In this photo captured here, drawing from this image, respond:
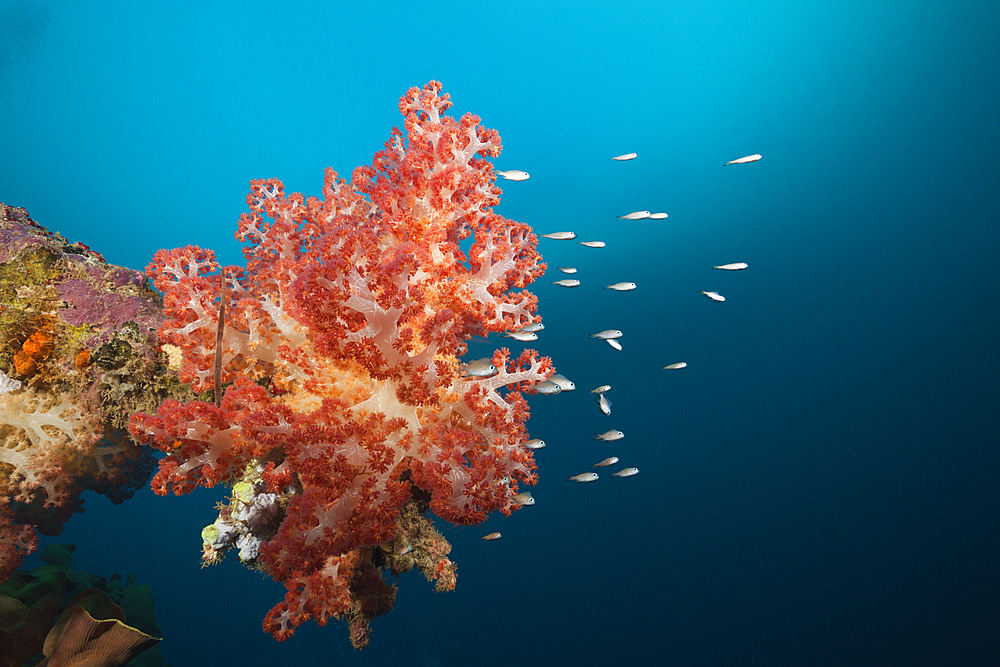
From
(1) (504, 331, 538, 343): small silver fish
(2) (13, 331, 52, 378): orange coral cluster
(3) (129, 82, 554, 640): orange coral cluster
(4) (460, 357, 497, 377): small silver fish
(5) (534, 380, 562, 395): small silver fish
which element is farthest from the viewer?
(1) (504, 331, 538, 343): small silver fish

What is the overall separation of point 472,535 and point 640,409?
1168 centimetres

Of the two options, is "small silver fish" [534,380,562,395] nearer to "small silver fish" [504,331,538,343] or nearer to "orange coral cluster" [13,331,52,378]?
"small silver fish" [504,331,538,343]

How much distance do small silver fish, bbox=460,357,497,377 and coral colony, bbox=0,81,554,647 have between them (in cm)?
6

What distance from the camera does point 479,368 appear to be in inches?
112

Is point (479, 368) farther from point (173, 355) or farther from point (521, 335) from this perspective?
point (173, 355)

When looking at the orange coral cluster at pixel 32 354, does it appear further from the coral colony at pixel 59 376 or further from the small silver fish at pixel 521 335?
the small silver fish at pixel 521 335

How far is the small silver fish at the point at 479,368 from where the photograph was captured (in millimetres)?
2788

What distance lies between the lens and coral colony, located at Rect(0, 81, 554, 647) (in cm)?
224

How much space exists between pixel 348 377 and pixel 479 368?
34.5 inches

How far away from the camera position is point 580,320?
2036cm

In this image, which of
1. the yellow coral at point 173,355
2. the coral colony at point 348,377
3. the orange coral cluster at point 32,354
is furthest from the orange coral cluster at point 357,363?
the orange coral cluster at point 32,354

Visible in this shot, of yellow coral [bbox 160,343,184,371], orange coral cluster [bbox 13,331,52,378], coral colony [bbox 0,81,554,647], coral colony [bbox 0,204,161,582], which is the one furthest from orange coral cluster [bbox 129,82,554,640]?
orange coral cluster [bbox 13,331,52,378]

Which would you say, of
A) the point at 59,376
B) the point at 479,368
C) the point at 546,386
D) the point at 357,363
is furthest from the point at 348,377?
the point at 59,376

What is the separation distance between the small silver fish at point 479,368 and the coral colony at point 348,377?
6 centimetres
